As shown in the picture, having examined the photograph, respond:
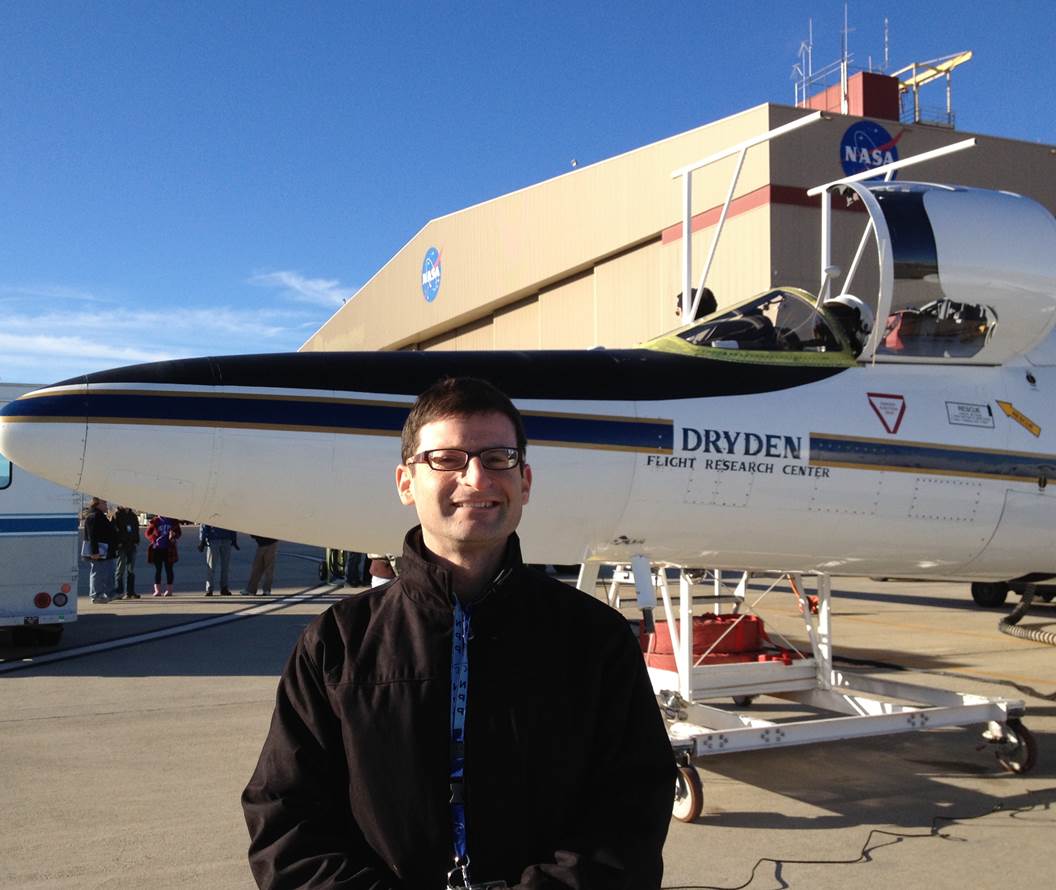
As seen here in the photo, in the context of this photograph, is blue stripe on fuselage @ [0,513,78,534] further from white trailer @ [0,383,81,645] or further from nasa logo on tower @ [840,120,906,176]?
nasa logo on tower @ [840,120,906,176]

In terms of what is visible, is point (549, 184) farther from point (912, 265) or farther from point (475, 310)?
point (912, 265)

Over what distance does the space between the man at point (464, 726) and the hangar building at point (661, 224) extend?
1284 cm

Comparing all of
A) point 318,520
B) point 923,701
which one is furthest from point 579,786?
point 923,701

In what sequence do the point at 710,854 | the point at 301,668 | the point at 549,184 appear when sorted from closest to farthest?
the point at 301,668 → the point at 710,854 → the point at 549,184

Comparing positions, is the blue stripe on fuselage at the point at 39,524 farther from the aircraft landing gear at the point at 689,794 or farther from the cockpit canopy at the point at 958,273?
the cockpit canopy at the point at 958,273

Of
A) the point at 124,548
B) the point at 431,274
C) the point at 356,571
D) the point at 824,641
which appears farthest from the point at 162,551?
the point at 431,274

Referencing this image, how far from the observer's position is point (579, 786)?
198 centimetres

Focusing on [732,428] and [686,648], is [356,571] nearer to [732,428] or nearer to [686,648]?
[686,648]

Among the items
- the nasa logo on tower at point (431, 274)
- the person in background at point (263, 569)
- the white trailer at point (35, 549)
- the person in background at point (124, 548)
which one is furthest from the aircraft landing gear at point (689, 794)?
the nasa logo on tower at point (431, 274)

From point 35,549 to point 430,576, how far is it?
33.8 feet

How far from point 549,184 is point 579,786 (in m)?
27.3

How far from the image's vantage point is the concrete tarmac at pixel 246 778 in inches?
183

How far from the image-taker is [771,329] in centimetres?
578

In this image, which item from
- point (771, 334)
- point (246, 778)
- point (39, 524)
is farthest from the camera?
point (39, 524)
